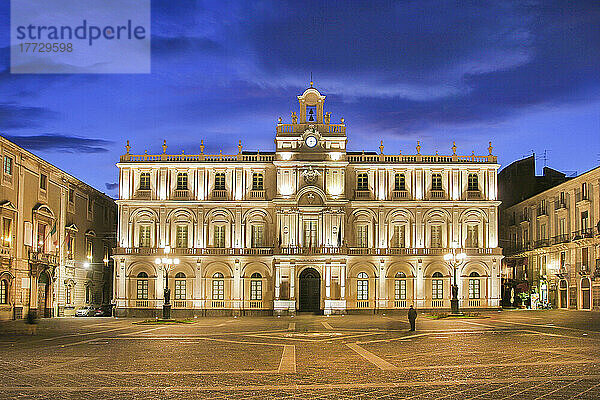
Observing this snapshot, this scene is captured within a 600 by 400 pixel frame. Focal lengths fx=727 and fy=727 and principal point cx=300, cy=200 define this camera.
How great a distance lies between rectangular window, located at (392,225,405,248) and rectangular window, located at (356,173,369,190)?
4.53 m

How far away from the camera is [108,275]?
2899 inches

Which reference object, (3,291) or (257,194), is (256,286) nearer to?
(257,194)

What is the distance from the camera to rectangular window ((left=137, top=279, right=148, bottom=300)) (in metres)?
64.4

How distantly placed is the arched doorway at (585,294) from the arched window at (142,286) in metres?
38.9

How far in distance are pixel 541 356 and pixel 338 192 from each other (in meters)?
41.2

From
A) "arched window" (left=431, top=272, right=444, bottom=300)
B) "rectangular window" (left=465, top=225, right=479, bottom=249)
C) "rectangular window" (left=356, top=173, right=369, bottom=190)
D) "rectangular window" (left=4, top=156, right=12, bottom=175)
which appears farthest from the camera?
"rectangular window" (left=356, top=173, right=369, bottom=190)

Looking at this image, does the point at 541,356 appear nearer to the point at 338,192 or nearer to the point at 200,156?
the point at 338,192

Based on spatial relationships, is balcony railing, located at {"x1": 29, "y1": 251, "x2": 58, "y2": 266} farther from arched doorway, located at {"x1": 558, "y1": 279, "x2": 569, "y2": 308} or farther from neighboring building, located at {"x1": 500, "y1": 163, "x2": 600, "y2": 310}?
arched doorway, located at {"x1": 558, "y1": 279, "x2": 569, "y2": 308}

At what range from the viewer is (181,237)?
65125 millimetres

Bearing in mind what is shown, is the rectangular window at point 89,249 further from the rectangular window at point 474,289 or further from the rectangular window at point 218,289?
the rectangular window at point 474,289

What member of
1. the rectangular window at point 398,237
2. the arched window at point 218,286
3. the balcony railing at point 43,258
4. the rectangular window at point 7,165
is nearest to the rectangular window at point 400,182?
the rectangular window at point 398,237

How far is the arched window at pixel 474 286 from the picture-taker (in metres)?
64.8

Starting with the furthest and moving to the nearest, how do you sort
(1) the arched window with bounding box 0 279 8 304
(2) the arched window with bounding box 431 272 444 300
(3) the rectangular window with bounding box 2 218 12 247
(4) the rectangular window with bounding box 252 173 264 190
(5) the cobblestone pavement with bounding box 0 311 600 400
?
(4) the rectangular window with bounding box 252 173 264 190 → (2) the arched window with bounding box 431 272 444 300 → (1) the arched window with bounding box 0 279 8 304 → (3) the rectangular window with bounding box 2 218 12 247 → (5) the cobblestone pavement with bounding box 0 311 600 400

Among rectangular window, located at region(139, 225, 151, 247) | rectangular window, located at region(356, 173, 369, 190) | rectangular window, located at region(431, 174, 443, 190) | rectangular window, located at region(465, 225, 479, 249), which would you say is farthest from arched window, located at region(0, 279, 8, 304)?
rectangular window, located at region(465, 225, 479, 249)
